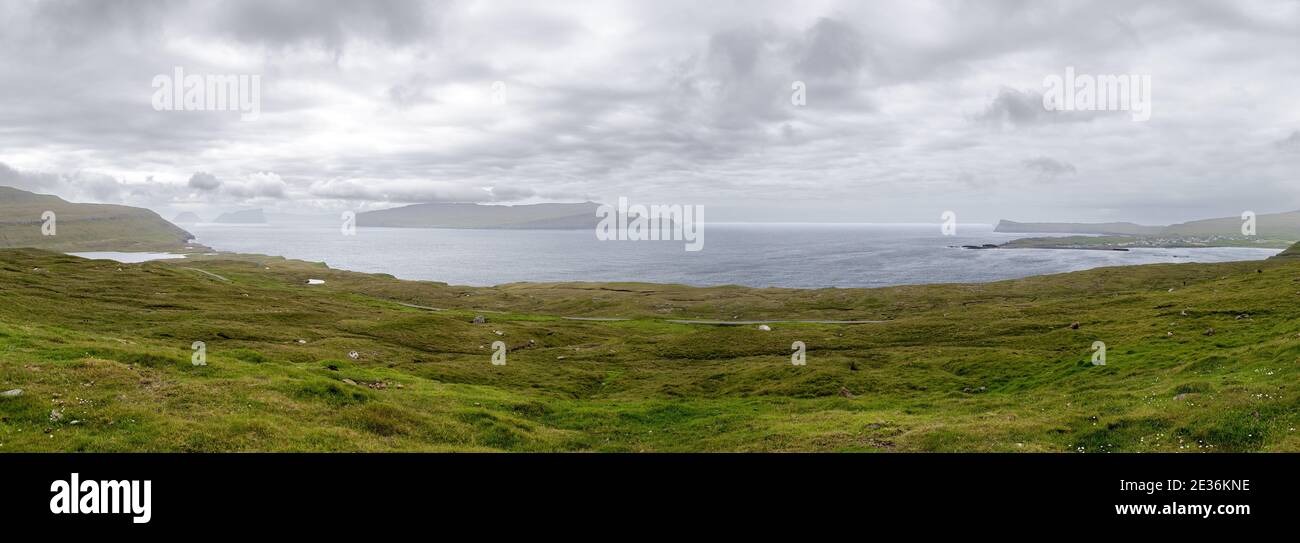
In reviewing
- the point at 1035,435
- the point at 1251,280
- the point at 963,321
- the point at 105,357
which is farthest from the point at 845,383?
the point at 1251,280

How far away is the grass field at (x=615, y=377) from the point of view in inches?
1022

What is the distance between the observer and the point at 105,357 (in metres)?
37.5

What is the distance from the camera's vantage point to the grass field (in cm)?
2597

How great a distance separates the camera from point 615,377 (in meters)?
59.1

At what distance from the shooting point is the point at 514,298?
153 meters

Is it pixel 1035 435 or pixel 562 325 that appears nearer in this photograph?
pixel 1035 435

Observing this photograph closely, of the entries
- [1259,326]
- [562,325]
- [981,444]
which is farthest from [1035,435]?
[562,325]
